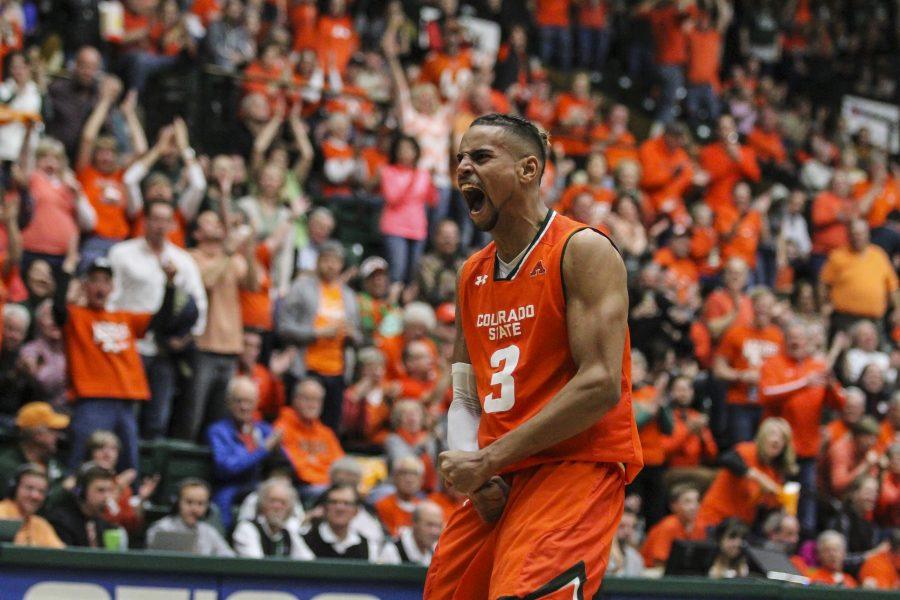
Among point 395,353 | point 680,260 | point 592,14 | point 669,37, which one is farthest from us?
point 669,37

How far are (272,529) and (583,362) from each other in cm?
491

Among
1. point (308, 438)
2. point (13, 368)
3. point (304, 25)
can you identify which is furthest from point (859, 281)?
point (13, 368)

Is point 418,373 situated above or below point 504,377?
below

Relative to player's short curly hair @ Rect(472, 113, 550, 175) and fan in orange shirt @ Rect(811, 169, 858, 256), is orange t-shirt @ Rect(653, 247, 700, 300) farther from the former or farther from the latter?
player's short curly hair @ Rect(472, 113, 550, 175)

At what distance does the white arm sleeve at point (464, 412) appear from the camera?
5.25 m

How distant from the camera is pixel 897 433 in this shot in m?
13.6

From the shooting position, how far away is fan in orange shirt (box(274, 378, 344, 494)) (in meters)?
10.8

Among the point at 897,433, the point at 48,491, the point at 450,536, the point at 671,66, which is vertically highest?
the point at 671,66

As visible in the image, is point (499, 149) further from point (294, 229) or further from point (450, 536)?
point (294, 229)

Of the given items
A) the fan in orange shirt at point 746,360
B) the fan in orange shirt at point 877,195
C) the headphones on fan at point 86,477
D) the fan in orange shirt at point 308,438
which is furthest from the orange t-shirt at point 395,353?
the fan in orange shirt at point 877,195

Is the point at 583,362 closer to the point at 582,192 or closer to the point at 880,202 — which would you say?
the point at 582,192

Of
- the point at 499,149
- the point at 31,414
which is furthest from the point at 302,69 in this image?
the point at 499,149

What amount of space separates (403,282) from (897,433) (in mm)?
4683

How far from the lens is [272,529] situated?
938 cm
